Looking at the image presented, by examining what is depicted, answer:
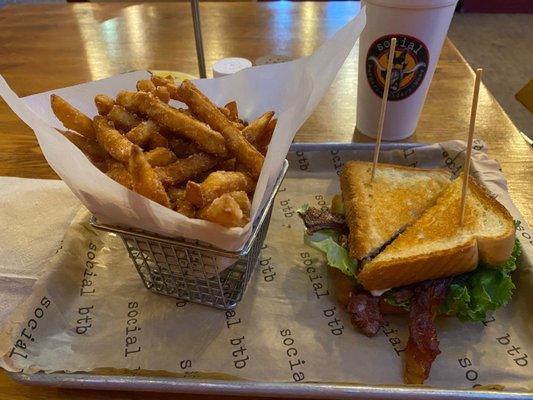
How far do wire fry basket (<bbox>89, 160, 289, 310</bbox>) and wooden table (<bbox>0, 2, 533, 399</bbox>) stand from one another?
0.27 m

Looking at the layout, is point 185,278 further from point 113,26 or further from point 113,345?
point 113,26

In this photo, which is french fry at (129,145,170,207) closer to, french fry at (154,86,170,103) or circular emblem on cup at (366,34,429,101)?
french fry at (154,86,170,103)

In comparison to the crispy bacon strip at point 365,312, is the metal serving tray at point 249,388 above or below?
above

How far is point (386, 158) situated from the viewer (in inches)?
61.6

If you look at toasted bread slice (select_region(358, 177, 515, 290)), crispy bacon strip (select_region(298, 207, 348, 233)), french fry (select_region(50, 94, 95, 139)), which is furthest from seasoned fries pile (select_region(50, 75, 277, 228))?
toasted bread slice (select_region(358, 177, 515, 290))

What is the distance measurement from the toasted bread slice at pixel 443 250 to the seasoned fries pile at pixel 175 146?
39 cm

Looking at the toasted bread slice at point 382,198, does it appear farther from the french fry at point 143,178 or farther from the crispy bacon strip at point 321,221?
the french fry at point 143,178

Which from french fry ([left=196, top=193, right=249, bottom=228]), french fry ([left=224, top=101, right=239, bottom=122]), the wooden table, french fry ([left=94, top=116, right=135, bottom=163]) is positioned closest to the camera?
french fry ([left=196, top=193, right=249, bottom=228])

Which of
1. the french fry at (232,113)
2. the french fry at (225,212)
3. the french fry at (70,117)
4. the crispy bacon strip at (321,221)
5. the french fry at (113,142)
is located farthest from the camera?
the crispy bacon strip at (321,221)

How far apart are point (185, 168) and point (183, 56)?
1.49 m

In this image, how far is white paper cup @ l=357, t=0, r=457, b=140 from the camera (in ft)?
4.62

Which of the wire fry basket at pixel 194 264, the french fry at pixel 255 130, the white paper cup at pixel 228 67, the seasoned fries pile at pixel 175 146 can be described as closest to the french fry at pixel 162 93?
the seasoned fries pile at pixel 175 146

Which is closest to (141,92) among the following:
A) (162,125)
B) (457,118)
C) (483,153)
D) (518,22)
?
(162,125)

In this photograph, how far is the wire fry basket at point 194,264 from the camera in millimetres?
977
